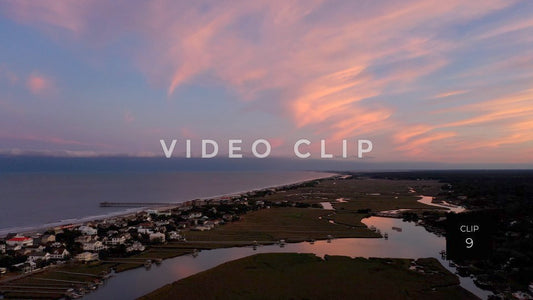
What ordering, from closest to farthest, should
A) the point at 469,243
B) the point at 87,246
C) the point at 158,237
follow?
the point at 469,243
the point at 87,246
the point at 158,237

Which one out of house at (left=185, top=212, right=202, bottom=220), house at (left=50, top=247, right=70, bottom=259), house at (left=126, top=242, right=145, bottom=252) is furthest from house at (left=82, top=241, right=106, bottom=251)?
house at (left=185, top=212, right=202, bottom=220)

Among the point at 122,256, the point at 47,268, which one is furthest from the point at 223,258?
the point at 47,268

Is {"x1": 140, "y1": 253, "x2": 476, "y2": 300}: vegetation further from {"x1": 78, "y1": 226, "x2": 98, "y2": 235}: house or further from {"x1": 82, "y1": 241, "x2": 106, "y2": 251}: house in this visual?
{"x1": 78, "y1": 226, "x2": 98, "y2": 235}: house

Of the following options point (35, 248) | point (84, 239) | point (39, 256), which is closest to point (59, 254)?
point (39, 256)

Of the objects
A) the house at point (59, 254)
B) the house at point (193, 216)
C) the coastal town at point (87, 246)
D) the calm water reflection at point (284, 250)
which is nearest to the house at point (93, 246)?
the coastal town at point (87, 246)

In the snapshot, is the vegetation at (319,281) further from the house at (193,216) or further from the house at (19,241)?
the house at (193,216)

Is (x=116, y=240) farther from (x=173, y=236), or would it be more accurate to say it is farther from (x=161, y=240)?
(x=173, y=236)
